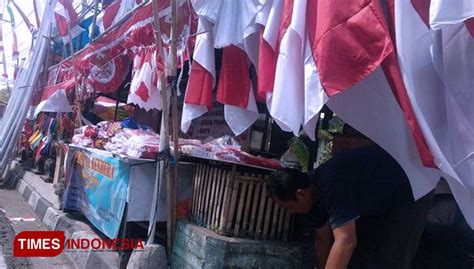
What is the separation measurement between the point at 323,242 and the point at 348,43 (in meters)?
1.66

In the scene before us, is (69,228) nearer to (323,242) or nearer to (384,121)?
(323,242)

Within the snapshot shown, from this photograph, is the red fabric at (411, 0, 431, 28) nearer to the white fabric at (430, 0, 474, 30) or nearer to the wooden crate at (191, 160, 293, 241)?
the white fabric at (430, 0, 474, 30)

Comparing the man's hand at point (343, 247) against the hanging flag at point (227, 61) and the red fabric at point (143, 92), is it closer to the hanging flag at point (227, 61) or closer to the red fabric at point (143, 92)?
the hanging flag at point (227, 61)


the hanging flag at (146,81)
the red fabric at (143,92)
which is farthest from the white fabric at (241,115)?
the red fabric at (143,92)

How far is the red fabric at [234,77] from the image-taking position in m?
3.38

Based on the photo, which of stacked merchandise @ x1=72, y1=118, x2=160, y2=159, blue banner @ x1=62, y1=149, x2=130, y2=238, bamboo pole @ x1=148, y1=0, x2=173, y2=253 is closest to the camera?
bamboo pole @ x1=148, y1=0, x2=173, y2=253

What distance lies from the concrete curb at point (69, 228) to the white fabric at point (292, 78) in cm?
299

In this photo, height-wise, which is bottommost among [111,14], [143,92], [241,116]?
[241,116]

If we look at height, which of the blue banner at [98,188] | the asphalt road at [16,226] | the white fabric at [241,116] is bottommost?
the asphalt road at [16,226]

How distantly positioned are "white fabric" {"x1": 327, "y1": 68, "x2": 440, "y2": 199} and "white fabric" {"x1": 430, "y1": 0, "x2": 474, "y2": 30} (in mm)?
445

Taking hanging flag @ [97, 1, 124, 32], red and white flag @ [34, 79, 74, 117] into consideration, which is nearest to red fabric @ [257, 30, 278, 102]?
hanging flag @ [97, 1, 124, 32]

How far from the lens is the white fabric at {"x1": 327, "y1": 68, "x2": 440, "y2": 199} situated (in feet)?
7.58

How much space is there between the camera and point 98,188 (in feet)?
18.3

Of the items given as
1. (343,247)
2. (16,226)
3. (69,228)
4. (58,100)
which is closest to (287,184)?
(343,247)
